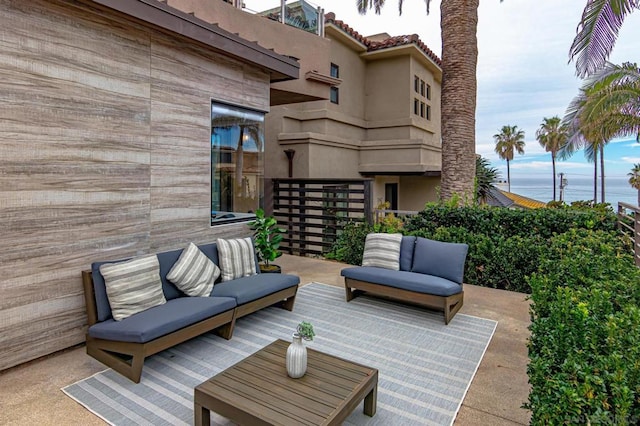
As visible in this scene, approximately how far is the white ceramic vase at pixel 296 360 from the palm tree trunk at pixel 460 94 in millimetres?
6287

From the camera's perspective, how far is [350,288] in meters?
5.46

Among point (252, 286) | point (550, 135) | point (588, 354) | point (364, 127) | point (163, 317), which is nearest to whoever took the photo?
point (588, 354)

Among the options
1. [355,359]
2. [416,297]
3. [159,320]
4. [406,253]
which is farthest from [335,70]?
[159,320]

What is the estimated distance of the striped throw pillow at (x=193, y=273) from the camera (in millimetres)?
4309

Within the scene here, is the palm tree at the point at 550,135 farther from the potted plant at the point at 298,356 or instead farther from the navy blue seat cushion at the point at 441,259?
the potted plant at the point at 298,356

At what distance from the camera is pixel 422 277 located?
16.5 ft

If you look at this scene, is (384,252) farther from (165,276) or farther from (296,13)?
(296,13)

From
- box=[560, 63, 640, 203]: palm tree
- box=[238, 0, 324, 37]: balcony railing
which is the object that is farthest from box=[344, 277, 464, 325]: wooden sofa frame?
box=[560, 63, 640, 203]: palm tree

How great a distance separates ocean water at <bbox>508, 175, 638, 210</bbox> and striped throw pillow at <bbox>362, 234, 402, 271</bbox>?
68.7 ft

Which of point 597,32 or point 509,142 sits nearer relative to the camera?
point 597,32

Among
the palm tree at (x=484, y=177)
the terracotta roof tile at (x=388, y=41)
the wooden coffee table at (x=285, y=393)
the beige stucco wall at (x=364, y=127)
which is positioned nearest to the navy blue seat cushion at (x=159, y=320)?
the wooden coffee table at (x=285, y=393)

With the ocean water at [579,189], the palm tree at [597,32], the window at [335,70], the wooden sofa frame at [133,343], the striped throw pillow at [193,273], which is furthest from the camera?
the ocean water at [579,189]

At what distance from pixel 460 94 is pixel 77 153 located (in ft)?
23.7

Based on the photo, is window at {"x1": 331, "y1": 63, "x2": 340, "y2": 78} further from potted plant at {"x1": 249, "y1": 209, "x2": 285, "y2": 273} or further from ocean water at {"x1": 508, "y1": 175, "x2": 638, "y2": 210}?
ocean water at {"x1": 508, "y1": 175, "x2": 638, "y2": 210}
